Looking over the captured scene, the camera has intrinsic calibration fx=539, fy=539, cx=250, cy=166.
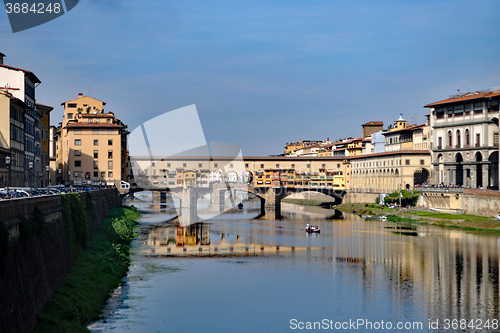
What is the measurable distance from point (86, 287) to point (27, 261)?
8.05 m

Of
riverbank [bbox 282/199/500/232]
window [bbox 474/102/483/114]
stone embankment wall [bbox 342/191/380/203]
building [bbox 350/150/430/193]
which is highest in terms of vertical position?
window [bbox 474/102/483/114]

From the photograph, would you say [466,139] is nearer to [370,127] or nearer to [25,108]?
[370,127]

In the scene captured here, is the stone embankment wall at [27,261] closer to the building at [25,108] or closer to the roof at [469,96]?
the building at [25,108]

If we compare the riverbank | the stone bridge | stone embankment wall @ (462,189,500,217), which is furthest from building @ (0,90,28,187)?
stone embankment wall @ (462,189,500,217)

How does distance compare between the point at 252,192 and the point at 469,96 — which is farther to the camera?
the point at 252,192

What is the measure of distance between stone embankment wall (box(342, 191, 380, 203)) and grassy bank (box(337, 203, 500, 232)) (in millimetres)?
7776

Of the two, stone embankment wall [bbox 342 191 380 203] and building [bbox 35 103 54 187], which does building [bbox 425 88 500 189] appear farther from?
building [bbox 35 103 54 187]

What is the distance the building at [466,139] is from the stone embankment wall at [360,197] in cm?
1361

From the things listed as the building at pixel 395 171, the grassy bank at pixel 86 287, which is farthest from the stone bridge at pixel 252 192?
the grassy bank at pixel 86 287

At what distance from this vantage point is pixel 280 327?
26.1m

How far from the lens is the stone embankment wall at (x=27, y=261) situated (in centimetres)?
1706

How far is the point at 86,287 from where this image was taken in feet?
90.6

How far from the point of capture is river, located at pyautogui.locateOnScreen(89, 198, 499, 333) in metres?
Answer: 26.7

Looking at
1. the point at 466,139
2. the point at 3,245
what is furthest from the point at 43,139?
the point at 466,139
